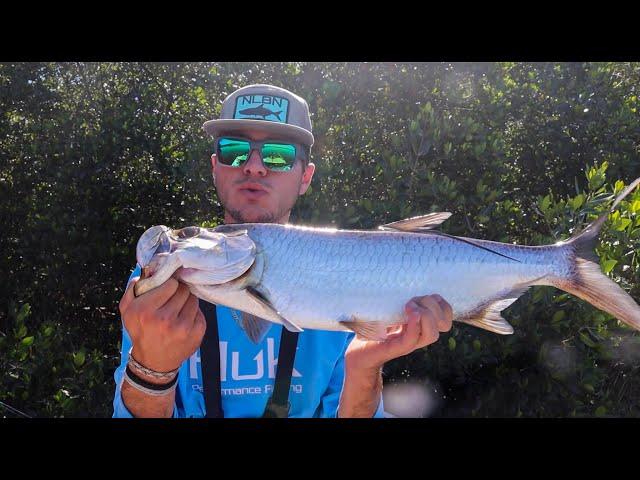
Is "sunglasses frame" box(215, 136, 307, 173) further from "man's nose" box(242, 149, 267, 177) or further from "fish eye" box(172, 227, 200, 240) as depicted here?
"fish eye" box(172, 227, 200, 240)

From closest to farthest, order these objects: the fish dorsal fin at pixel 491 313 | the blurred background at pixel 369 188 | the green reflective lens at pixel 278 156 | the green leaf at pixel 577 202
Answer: the fish dorsal fin at pixel 491 313 → the green reflective lens at pixel 278 156 → the green leaf at pixel 577 202 → the blurred background at pixel 369 188

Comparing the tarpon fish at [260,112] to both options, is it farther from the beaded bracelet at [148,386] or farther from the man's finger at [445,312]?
the beaded bracelet at [148,386]

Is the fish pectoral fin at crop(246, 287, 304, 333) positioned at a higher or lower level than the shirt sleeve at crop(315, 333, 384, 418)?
higher

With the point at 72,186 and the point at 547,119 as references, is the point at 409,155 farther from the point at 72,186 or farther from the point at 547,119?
the point at 72,186

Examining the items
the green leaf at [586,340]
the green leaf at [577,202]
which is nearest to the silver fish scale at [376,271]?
the green leaf at [577,202]

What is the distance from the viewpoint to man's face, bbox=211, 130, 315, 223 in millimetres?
3504

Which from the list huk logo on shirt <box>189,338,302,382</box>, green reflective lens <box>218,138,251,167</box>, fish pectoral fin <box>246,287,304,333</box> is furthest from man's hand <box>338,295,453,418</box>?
green reflective lens <box>218,138,251,167</box>

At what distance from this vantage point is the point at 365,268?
2.81 m

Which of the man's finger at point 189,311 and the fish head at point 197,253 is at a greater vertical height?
the fish head at point 197,253

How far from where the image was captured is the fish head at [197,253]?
2.52 metres

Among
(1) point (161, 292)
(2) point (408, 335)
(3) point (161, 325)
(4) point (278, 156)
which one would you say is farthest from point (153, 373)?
(4) point (278, 156)

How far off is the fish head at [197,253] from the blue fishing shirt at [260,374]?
695mm

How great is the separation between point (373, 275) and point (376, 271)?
0.08 feet

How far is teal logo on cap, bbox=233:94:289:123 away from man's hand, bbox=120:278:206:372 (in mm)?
1400
